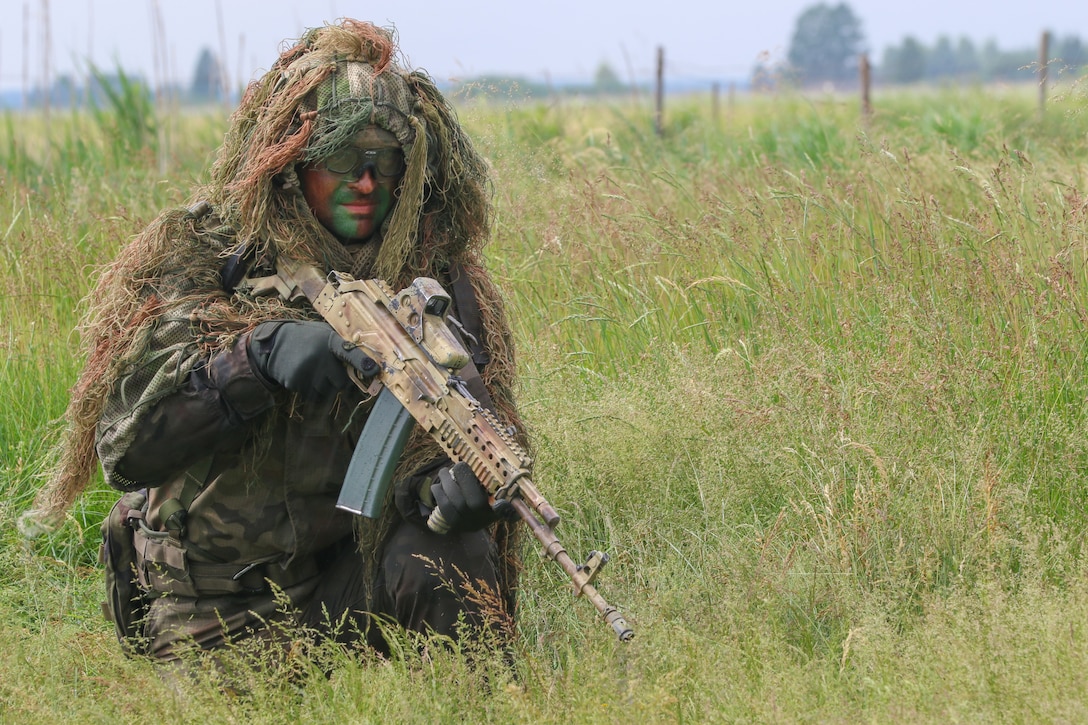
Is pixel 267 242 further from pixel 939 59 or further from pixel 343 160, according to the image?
pixel 939 59

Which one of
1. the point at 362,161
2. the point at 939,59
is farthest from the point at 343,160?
the point at 939,59

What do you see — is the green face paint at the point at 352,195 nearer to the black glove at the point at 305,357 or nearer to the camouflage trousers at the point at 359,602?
the black glove at the point at 305,357

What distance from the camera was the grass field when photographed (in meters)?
2.66

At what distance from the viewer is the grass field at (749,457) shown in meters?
2.66

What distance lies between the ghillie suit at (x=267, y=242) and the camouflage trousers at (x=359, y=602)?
0.33 ft

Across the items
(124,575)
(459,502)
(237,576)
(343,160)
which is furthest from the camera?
(124,575)

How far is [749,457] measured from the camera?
11.8 ft

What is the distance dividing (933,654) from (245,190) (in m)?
1.75

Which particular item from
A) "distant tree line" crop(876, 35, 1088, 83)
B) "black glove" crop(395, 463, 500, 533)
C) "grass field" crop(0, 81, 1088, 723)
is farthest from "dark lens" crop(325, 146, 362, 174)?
"distant tree line" crop(876, 35, 1088, 83)

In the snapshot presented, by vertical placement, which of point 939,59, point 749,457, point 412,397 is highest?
point 939,59

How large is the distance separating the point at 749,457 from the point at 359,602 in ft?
3.86

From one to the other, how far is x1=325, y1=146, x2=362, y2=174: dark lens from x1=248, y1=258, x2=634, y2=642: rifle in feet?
0.80

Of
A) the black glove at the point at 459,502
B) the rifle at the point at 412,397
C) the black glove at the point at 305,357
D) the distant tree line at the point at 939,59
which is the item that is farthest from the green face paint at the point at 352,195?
the distant tree line at the point at 939,59

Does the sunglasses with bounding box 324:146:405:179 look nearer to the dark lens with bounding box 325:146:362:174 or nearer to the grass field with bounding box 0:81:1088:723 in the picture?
the dark lens with bounding box 325:146:362:174
